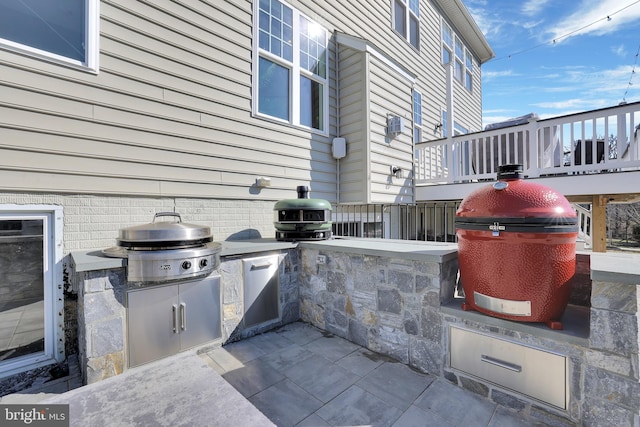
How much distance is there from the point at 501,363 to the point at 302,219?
7.73ft

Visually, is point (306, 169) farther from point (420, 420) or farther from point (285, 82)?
point (420, 420)

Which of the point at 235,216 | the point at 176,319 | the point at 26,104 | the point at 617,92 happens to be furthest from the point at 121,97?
the point at 617,92

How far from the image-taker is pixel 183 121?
342 cm

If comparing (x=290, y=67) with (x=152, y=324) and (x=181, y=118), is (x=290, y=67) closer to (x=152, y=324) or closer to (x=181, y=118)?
(x=181, y=118)

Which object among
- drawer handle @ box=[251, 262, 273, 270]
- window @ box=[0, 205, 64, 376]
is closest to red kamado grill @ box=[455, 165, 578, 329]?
drawer handle @ box=[251, 262, 273, 270]

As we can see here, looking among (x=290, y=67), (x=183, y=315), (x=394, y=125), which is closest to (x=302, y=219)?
(x=183, y=315)

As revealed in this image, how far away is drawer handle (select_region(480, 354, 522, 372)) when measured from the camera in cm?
201

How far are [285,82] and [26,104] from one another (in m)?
3.03

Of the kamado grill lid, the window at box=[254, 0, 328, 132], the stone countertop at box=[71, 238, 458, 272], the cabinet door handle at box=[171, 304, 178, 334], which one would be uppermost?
the window at box=[254, 0, 328, 132]

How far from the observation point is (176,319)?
102 inches

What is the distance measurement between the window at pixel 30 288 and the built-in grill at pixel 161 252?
0.61m

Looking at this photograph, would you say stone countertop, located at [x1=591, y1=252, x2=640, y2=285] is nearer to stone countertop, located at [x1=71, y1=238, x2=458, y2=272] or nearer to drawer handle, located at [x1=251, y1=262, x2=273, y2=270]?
stone countertop, located at [x1=71, y1=238, x2=458, y2=272]

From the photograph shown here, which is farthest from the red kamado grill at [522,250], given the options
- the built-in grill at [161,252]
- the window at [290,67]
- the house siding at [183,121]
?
the window at [290,67]

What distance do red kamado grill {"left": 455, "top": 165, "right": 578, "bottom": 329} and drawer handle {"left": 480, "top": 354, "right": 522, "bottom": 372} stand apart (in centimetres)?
34
